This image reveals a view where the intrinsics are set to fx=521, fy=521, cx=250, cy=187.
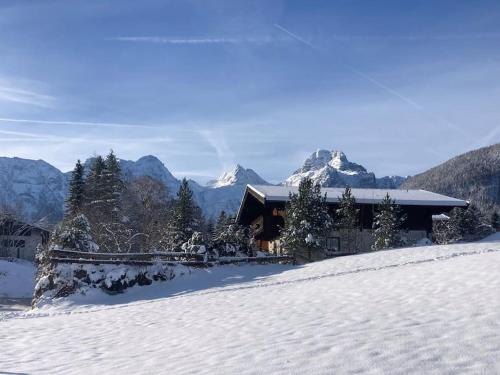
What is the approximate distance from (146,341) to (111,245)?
31244 millimetres

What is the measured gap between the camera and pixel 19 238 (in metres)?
62.7

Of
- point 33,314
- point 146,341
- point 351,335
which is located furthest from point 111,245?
point 351,335

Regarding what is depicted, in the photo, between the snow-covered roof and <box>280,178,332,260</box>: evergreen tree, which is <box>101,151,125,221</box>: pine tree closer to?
the snow-covered roof

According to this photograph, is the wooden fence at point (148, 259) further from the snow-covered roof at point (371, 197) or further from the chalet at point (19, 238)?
the chalet at point (19, 238)

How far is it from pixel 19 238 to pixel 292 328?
60102mm

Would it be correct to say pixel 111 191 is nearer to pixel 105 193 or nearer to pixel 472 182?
pixel 105 193

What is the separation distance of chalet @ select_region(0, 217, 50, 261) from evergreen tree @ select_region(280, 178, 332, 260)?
3659cm

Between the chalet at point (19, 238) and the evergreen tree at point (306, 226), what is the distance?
3659 cm

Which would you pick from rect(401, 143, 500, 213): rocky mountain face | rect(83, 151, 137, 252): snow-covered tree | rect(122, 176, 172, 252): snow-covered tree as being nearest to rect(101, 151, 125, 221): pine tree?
rect(83, 151, 137, 252): snow-covered tree

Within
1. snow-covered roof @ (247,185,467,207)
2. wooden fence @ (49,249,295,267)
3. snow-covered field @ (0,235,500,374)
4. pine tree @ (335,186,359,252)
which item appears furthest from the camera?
snow-covered roof @ (247,185,467,207)

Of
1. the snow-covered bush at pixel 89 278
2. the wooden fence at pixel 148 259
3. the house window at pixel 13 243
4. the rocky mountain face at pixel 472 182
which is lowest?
the snow-covered bush at pixel 89 278

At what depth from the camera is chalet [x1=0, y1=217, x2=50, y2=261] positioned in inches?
2267

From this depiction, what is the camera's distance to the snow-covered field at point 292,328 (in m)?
7.08

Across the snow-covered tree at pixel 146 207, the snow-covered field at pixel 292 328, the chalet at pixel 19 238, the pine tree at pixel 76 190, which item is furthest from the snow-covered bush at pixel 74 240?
the chalet at pixel 19 238
